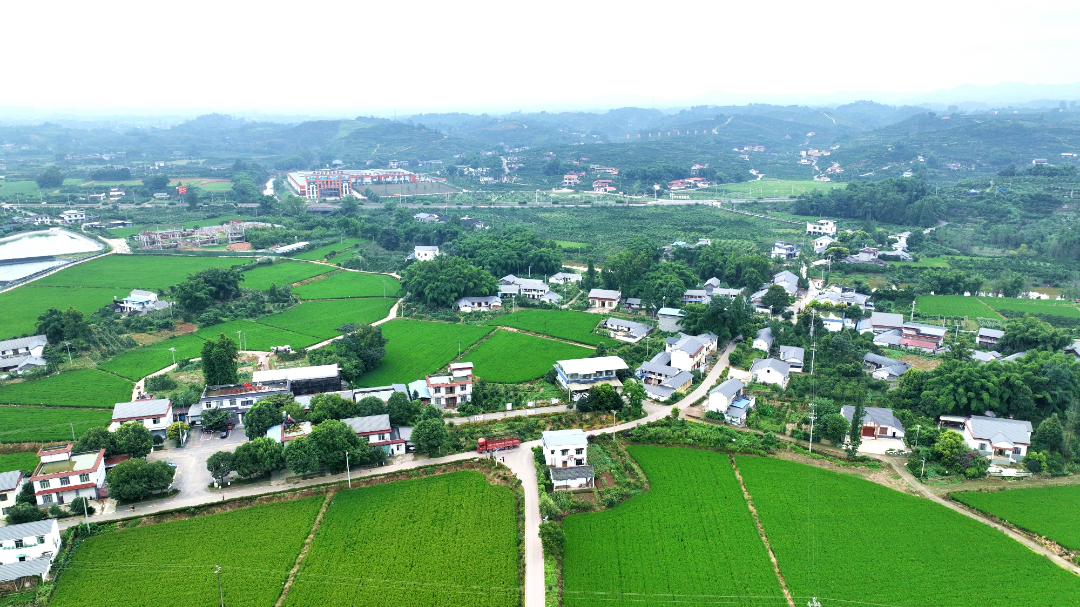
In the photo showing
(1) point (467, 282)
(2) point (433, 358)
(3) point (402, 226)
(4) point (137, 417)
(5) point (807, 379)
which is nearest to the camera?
(4) point (137, 417)

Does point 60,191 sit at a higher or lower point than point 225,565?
higher

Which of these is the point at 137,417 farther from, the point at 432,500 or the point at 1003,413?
the point at 1003,413

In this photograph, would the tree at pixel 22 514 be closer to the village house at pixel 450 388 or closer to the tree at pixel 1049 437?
the village house at pixel 450 388

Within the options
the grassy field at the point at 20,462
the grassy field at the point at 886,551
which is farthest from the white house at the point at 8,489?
the grassy field at the point at 886,551

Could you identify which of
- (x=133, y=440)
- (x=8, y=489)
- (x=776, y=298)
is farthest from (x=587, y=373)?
(x=8, y=489)

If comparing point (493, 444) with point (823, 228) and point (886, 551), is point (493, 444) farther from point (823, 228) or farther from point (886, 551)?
point (823, 228)

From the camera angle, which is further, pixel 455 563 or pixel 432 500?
pixel 432 500

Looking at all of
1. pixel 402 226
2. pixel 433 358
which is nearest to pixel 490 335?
pixel 433 358

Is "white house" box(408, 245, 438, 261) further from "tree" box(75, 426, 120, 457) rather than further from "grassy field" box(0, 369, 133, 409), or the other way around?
"tree" box(75, 426, 120, 457)
